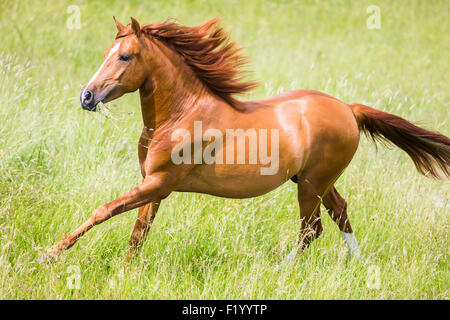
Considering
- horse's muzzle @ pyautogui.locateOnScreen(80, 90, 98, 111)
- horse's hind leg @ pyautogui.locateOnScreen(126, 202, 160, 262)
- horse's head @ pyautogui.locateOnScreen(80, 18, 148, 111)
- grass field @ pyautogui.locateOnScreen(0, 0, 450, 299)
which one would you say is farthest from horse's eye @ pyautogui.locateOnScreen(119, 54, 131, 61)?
horse's hind leg @ pyautogui.locateOnScreen(126, 202, 160, 262)

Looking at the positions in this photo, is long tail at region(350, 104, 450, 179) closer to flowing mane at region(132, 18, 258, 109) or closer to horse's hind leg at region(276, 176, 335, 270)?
horse's hind leg at region(276, 176, 335, 270)

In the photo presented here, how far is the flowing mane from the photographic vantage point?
376 centimetres

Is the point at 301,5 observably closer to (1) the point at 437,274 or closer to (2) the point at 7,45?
(2) the point at 7,45

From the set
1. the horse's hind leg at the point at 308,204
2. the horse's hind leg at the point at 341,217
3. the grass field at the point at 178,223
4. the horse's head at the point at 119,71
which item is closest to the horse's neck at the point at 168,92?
the horse's head at the point at 119,71

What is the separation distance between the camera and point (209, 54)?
3875 mm

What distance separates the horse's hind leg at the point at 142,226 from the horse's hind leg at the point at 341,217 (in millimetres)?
1518

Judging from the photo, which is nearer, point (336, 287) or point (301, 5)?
point (336, 287)

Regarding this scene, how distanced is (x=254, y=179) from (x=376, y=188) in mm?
1980

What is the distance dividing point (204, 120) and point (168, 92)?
0.32 metres

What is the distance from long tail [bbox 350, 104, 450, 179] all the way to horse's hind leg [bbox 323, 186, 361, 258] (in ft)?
2.17

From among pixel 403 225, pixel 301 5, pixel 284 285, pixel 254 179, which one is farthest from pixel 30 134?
pixel 301 5

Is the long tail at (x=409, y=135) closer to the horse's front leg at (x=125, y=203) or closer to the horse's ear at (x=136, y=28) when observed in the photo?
the horse's front leg at (x=125, y=203)

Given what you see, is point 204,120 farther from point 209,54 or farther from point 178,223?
point 178,223

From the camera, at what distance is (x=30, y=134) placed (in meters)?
5.17
